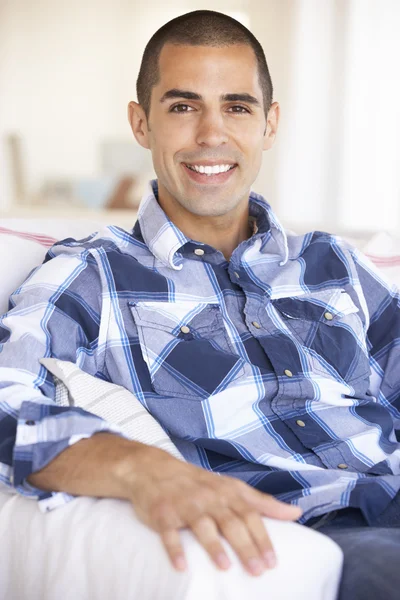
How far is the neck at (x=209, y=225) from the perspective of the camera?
1.60m

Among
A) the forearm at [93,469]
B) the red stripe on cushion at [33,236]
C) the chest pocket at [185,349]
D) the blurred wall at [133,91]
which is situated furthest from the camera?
the blurred wall at [133,91]

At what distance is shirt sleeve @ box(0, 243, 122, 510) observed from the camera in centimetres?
104

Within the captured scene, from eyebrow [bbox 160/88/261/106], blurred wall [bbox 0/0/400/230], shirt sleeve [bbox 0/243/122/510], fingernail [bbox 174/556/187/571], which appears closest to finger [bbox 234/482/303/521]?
fingernail [bbox 174/556/187/571]

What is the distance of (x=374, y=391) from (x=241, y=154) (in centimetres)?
52

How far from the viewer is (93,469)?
39.1 inches

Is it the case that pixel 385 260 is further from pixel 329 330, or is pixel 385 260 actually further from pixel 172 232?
pixel 172 232

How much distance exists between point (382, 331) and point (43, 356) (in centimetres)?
66

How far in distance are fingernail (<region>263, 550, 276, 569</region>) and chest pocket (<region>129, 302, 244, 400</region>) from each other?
0.50 meters

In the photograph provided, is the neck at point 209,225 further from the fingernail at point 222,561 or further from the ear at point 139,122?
the fingernail at point 222,561

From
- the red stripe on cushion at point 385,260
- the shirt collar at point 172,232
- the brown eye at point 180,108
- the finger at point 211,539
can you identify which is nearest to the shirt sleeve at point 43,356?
the shirt collar at point 172,232

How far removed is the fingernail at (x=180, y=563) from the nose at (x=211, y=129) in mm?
909

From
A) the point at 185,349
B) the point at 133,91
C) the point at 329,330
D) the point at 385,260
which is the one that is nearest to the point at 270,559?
the point at 185,349

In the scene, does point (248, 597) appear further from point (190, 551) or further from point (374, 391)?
point (374, 391)

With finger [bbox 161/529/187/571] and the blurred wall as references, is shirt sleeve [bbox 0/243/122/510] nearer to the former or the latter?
finger [bbox 161/529/187/571]
